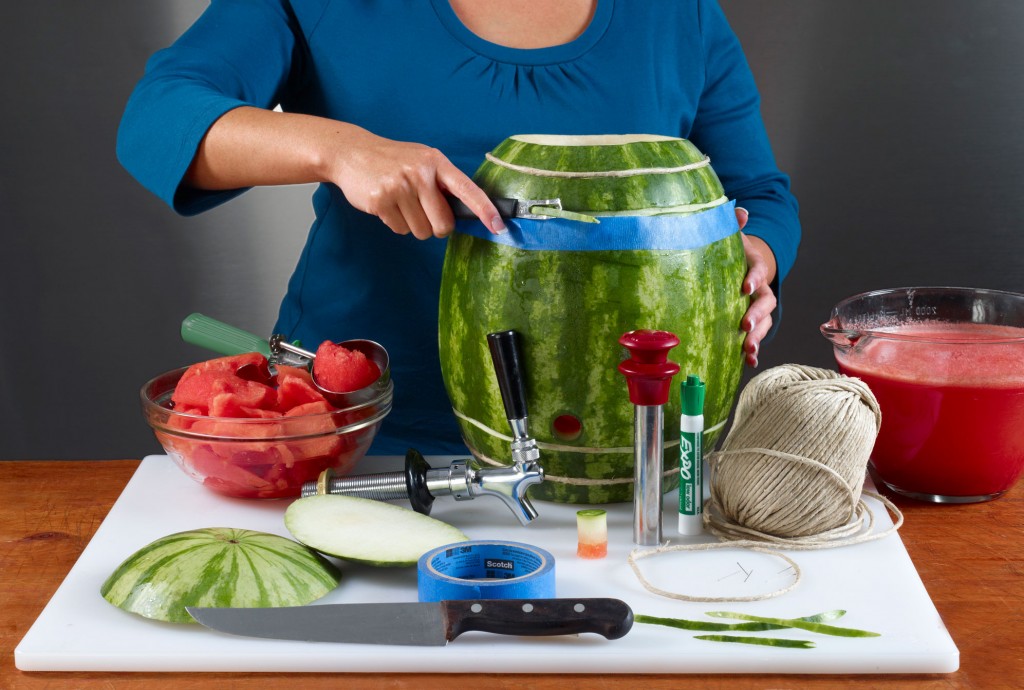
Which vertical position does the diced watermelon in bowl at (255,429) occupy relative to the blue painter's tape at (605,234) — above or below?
below

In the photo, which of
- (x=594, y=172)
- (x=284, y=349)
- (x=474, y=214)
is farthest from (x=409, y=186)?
(x=284, y=349)

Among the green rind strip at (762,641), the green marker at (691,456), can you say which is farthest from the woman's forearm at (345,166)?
the green rind strip at (762,641)

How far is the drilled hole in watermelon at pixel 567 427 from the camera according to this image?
1.28m

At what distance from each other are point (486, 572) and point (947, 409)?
2.03ft

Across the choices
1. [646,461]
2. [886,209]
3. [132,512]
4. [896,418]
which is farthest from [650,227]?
[886,209]

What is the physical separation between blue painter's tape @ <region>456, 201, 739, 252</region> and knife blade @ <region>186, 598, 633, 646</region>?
1.38ft

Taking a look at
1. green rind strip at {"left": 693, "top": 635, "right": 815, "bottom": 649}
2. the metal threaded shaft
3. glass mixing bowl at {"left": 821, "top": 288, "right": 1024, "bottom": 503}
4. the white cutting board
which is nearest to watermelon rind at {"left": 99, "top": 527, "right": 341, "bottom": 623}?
the white cutting board

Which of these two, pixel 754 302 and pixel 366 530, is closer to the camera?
pixel 366 530

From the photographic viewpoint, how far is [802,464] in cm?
120

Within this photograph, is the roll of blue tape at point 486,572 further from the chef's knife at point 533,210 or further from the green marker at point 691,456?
the chef's knife at point 533,210

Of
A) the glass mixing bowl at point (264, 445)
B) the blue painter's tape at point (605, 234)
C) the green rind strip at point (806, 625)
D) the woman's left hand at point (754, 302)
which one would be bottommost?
the green rind strip at point (806, 625)

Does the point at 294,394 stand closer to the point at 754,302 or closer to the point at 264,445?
the point at 264,445

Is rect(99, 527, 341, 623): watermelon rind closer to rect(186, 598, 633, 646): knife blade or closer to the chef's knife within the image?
rect(186, 598, 633, 646): knife blade

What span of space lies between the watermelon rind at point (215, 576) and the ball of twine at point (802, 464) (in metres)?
0.47
